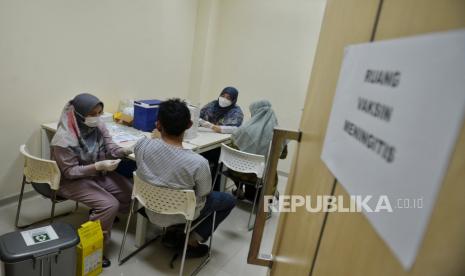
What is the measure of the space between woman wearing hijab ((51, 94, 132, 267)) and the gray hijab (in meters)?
0.96

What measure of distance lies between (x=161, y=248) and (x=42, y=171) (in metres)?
0.97

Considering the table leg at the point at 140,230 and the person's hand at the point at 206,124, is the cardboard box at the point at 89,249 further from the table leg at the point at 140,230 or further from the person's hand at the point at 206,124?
the person's hand at the point at 206,124

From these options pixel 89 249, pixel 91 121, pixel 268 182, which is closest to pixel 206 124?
pixel 91 121

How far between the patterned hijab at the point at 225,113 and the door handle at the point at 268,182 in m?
2.03

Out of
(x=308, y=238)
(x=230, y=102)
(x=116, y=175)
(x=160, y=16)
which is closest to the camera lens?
(x=308, y=238)

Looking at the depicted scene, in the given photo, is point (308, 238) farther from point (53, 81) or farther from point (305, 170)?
point (53, 81)

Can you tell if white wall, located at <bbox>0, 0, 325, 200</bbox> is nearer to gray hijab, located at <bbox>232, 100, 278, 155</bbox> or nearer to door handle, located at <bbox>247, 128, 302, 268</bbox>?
gray hijab, located at <bbox>232, 100, 278, 155</bbox>

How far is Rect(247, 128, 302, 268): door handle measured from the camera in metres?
0.96

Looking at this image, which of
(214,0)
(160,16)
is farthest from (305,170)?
(214,0)

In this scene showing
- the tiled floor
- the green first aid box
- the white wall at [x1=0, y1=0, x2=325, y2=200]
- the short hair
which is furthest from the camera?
the white wall at [x1=0, y1=0, x2=325, y2=200]

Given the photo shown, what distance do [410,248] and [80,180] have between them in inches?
81.9

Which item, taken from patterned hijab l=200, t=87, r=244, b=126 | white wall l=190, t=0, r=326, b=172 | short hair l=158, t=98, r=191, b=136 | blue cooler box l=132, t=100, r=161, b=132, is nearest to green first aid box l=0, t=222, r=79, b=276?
short hair l=158, t=98, r=191, b=136

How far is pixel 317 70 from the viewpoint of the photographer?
0.84 meters

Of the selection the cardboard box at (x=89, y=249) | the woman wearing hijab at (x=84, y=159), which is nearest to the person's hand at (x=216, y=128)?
the woman wearing hijab at (x=84, y=159)
